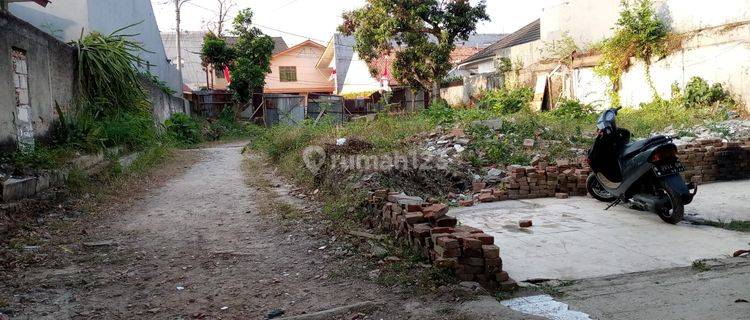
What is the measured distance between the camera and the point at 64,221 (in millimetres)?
5523

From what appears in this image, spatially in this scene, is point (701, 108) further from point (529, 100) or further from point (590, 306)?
point (590, 306)

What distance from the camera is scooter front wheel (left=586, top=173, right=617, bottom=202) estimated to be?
6.00 metres

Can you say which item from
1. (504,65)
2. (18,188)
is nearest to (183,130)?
(504,65)

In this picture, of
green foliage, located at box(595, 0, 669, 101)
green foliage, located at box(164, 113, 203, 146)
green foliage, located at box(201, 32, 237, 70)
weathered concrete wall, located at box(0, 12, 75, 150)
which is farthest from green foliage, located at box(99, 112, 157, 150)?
green foliage, located at box(201, 32, 237, 70)

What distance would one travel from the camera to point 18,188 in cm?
546

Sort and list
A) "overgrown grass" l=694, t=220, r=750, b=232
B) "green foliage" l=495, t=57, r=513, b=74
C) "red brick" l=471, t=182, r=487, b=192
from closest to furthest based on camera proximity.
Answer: "overgrown grass" l=694, t=220, r=750, b=232
"red brick" l=471, t=182, r=487, b=192
"green foliage" l=495, t=57, r=513, b=74

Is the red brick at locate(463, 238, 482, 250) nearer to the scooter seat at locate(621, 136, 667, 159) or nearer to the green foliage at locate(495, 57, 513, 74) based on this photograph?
the scooter seat at locate(621, 136, 667, 159)

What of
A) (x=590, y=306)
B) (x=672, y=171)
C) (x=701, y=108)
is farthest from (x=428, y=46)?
(x=590, y=306)

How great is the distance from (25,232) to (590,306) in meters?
4.87

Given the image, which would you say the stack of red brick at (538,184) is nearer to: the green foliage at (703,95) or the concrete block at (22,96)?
the concrete block at (22,96)

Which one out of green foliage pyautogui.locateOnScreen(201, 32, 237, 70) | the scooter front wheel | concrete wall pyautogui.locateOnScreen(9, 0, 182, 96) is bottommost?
the scooter front wheel

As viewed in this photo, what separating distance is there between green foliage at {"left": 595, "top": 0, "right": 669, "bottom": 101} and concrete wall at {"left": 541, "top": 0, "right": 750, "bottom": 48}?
365 millimetres

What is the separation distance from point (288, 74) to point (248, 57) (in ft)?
50.7

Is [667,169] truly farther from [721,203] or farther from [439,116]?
[439,116]
